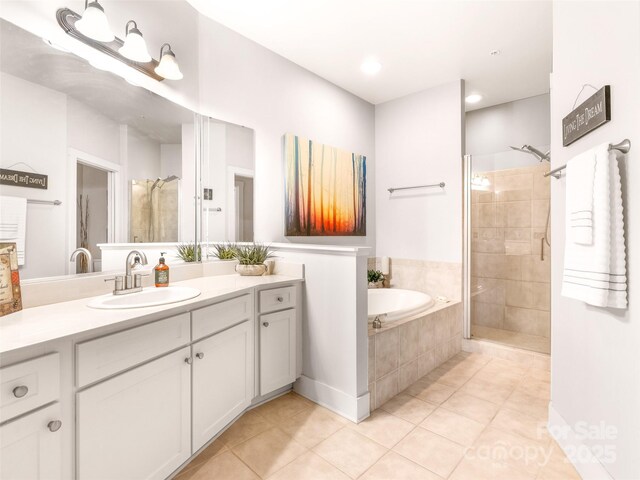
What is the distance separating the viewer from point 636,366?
1151mm

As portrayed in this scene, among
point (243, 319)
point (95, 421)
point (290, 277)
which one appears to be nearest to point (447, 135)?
point (290, 277)

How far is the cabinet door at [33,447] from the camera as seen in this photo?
882mm

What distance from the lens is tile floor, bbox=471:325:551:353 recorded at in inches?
114

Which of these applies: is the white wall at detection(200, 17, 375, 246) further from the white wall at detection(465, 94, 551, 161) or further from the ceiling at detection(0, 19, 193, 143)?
the white wall at detection(465, 94, 551, 161)

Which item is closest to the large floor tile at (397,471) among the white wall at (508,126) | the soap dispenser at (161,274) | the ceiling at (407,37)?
the soap dispenser at (161,274)

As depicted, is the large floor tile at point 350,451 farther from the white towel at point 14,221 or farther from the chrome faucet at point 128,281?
the white towel at point 14,221

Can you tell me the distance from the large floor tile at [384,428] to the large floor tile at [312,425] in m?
0.12

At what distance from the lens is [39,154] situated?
1.37 metres

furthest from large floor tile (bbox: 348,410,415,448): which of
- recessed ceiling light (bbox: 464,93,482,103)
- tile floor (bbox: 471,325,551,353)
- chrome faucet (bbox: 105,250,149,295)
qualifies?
recessed ceiling light (bbox: 464,93,482,103)

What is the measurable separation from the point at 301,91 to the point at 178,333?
7.86ft

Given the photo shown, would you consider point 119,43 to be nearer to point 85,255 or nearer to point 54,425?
point 85,255

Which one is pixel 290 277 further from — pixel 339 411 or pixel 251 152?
pixel 251 152

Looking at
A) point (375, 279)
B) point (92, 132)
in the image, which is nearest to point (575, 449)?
point (375, 279)

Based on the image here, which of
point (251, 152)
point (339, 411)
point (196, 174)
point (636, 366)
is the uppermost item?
point (251, 152)
